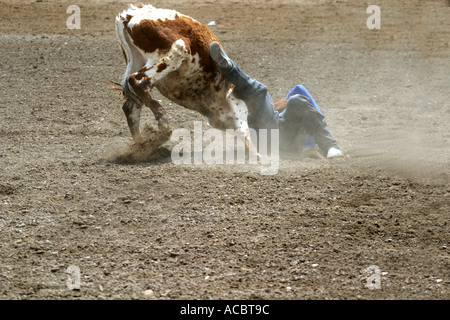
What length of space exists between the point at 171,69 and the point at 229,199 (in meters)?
1.34

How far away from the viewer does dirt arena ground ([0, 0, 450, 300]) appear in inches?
164

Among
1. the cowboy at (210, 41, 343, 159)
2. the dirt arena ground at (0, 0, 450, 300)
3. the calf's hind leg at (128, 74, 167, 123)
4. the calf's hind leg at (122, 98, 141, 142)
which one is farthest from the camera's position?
the cowboy at (210, 41, 343, 159)

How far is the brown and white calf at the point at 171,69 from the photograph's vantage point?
19.4 feet

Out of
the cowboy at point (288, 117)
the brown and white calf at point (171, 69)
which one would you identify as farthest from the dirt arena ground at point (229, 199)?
the brown and white calf at point (171, 69)

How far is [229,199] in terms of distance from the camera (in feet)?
17.4

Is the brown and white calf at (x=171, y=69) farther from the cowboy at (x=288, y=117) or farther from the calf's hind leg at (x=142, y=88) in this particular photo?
the cowboy at (x=288, y=117)

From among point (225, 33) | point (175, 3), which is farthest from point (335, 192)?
point (175, 3)

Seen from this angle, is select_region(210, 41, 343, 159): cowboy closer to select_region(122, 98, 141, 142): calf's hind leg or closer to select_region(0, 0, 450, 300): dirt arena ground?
select_region(0, 0, 450, 300): dirt arena ground

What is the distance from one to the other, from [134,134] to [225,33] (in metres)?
5.68

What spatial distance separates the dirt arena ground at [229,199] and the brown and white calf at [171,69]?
1.76 feet

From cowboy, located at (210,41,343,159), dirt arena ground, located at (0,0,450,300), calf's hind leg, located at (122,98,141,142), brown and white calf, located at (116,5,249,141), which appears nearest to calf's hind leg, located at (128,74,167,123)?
brown and white calf, located at (116,5,249,141)

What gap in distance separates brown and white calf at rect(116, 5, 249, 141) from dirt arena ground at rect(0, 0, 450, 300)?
0.54 m

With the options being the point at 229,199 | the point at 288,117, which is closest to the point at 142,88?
the point at 229,199

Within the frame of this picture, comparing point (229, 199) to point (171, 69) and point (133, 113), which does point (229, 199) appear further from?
point (133, 113)
